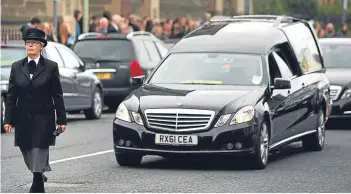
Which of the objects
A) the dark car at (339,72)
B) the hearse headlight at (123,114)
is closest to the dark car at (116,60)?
the dark car at (339,72)

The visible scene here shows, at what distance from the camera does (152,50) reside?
28828 mm

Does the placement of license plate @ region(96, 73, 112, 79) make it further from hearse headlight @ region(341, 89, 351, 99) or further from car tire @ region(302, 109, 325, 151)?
car tire @ region(302, 109, 325, 151)

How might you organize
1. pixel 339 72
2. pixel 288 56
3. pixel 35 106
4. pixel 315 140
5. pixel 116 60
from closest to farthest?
pixel 35 106
pixel 288 56
pixel 315 140
pixel 339 72
pixel 116 60

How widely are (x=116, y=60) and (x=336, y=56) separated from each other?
5291 mm

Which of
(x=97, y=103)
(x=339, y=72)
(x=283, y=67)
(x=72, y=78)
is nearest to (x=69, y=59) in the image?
(x=72, y=78)

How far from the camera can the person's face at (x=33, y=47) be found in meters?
12.1

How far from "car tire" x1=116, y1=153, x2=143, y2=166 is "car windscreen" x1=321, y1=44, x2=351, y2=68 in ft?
28.9

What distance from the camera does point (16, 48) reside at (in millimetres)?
23438

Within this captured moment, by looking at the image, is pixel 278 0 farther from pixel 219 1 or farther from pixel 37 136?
pixel 37 136

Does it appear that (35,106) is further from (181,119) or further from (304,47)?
(304,47)

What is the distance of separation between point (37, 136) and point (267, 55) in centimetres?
552

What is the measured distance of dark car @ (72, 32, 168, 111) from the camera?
27703 mm

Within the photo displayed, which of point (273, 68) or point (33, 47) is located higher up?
point (33, 47)

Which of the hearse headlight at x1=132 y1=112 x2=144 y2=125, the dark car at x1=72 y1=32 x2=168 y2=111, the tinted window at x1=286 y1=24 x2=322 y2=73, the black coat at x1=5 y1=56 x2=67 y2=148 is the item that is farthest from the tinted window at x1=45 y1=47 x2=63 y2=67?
the black coat at x1=5 y1=56 x2=67 y2=148
